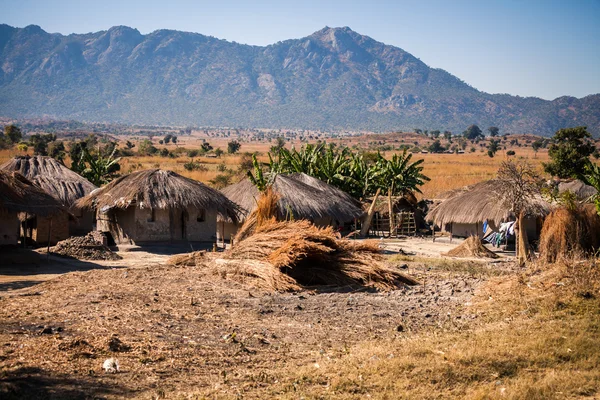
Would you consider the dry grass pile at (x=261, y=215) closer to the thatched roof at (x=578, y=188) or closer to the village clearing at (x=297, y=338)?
the village clearing at (x=297, y=338)

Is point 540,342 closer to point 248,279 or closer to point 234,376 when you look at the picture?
point 234,376

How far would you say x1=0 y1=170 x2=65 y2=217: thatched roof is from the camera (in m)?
18.6

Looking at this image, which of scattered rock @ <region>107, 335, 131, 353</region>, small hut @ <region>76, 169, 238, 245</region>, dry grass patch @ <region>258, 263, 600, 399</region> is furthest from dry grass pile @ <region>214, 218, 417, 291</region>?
small hut @ <region>76, 169, 238, 245</region>

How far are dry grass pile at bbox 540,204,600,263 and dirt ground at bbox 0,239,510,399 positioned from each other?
318 centimetres

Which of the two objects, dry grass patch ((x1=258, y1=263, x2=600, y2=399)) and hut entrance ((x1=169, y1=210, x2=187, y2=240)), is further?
hut entrance ((x1=169, y1=210, x2=187, y2=240))

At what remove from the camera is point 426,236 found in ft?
104

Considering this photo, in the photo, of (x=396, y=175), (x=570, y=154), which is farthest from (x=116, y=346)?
(x=570, y=154)

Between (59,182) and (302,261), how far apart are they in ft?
54.1

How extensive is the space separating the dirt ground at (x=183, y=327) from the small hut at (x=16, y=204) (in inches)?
156

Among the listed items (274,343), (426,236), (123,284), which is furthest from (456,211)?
(274,343)

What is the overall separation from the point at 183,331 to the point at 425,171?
165 ft

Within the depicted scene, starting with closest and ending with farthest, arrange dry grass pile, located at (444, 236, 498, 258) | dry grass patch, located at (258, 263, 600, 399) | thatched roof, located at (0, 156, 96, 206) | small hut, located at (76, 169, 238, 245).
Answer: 1. dry grass patch, located at (258, 263, 600, 399)
2. dry grass pile, located at (444, 236, 498, 258)
3. small hut, located at (76, 169, 238, 245)
4. thatched roof, located at (0, 156, 96, 206)

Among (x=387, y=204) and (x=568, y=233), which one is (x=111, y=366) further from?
(x=387, y=204)

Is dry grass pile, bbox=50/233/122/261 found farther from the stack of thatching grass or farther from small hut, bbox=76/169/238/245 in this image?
the stack of thatching grass
